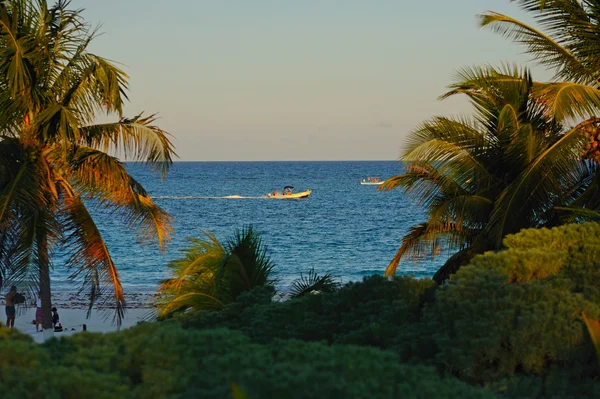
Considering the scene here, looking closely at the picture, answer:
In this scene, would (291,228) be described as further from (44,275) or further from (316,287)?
(316,287)

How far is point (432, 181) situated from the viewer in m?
14.5

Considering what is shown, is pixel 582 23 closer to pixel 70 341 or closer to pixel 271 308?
pixel 271 308

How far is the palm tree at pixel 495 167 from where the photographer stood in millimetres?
12891

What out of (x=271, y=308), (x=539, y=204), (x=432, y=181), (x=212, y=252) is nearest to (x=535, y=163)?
(x=539, y=204)

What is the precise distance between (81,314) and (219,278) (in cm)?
1736

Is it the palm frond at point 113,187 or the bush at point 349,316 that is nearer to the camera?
the bush at point 349,316

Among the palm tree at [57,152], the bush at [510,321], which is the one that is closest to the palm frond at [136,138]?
the palm tree at [57,152]

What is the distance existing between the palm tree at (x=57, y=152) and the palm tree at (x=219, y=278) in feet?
6.79

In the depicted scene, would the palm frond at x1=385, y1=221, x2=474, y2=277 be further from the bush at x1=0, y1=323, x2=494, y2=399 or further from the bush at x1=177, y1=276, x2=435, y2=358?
the bush at x1=0, y1=323, x2=494, y2=399

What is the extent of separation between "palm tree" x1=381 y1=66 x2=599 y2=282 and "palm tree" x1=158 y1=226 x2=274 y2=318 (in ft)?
11.3

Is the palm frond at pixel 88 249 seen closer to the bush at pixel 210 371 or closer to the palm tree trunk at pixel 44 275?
the palm tree trunk at pixel 44 275

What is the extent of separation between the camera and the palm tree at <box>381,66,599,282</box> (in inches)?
508

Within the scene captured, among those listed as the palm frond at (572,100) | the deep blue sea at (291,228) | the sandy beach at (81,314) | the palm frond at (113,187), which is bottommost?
the sandy beach at (81,314)

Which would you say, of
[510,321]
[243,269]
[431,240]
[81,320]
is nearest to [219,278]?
[243,269]
